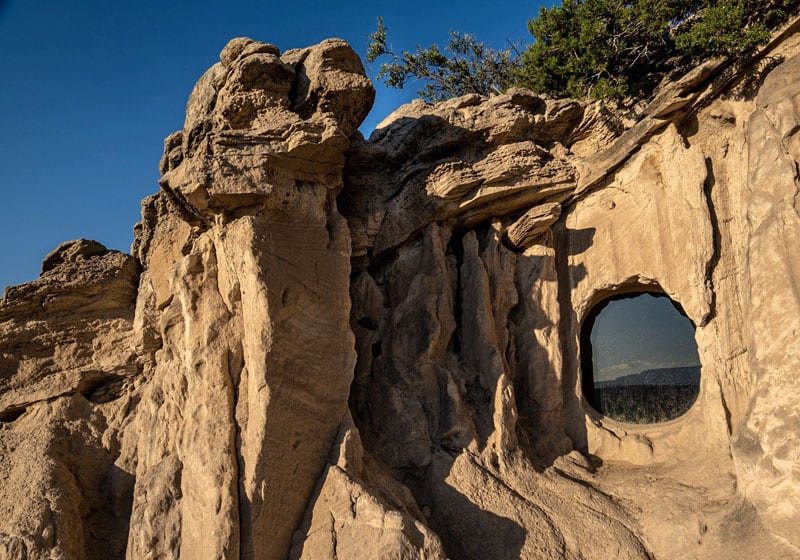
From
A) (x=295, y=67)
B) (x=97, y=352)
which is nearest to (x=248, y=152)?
(x=295, y=67)

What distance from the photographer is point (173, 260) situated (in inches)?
282

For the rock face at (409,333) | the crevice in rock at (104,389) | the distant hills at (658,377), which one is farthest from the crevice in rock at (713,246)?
the crevice in rock at (104,389)

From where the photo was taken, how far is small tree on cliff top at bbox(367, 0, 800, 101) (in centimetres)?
739

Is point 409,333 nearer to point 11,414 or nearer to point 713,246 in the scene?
point 713,246

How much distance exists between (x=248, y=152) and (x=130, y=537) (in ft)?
12.5

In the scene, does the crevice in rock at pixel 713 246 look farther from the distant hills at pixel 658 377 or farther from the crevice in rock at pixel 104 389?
the crevice in rock at pixel 104 389

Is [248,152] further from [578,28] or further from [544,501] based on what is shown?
[578,28]

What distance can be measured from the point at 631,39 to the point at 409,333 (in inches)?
221

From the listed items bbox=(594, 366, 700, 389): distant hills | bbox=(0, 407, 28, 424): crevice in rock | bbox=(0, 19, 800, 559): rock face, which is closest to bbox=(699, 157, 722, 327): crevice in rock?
bbox=(0, 19, 800, 559): rock face

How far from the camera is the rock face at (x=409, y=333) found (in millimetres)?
5449

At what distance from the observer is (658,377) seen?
12930 millimetres

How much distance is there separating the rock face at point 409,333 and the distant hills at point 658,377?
5.07m

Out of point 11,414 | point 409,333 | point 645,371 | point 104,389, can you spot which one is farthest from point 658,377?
point 11,414

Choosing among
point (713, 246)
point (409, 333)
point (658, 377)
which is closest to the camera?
point (713, 246)
